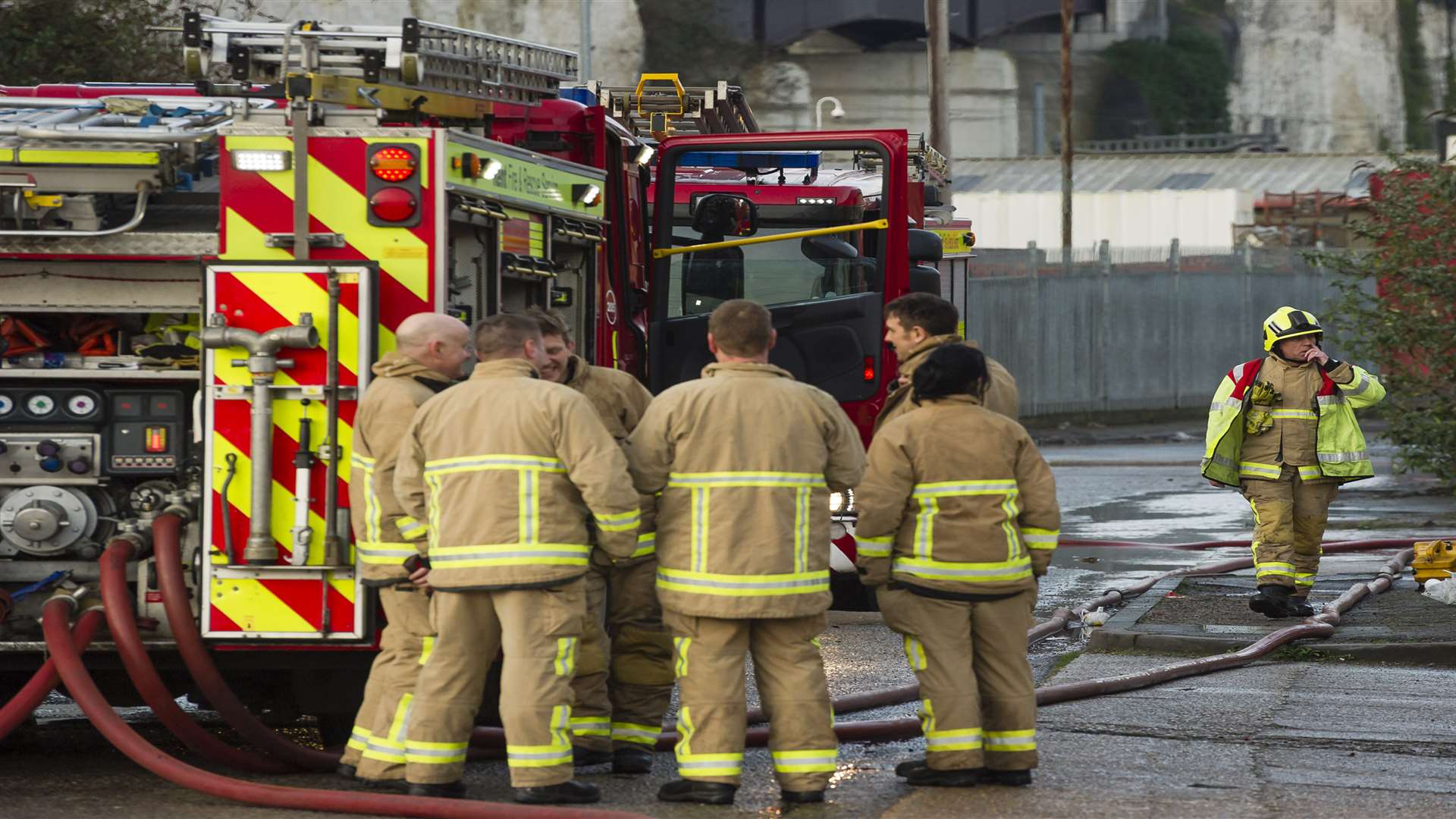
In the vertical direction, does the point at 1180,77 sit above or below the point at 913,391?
above

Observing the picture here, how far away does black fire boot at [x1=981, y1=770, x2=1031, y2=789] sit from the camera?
625 centimetres

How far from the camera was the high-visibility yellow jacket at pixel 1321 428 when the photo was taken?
9.84m

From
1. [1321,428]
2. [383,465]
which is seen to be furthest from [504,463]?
[1321,428]

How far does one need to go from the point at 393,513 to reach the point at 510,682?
62 centimetres

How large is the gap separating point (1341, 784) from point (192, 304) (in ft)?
12.9

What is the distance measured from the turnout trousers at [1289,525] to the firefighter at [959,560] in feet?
12.9

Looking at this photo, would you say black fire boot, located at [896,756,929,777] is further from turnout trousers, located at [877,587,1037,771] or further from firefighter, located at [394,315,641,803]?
firefighter, located at [394,315,641,803]

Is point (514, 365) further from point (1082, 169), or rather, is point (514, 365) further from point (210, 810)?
point (1082, 169)

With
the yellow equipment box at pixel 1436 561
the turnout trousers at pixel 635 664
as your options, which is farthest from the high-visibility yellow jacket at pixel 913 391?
the yellow equipment box at pixel 1436 561

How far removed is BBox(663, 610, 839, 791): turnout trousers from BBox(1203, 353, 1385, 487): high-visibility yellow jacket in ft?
14.5

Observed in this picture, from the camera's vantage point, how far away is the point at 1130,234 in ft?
168

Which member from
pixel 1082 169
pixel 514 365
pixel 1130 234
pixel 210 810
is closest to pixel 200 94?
pixel 514 365

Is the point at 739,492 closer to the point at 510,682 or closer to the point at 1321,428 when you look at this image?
the point at 510,682

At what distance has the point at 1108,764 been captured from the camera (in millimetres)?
6645
